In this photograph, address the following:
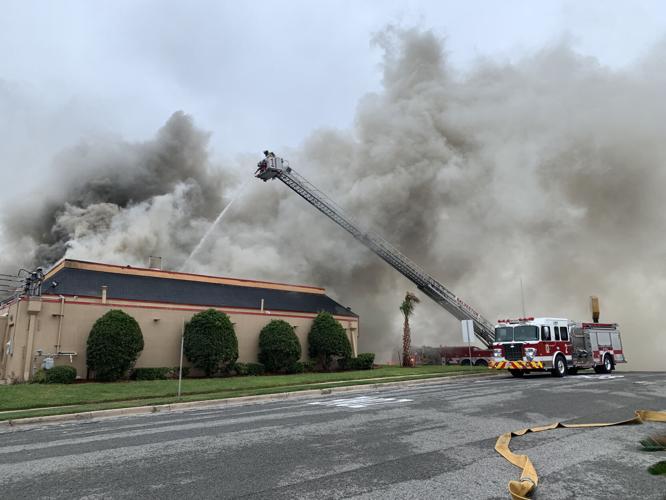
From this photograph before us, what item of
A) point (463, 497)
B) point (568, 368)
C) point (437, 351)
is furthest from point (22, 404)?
point (437, 351)

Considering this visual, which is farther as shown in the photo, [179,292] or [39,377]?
[179,292]

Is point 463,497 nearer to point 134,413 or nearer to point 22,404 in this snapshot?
point 134,413

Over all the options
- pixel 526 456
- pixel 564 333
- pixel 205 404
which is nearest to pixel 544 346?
pixel 564 333

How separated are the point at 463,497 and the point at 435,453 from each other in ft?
5.56

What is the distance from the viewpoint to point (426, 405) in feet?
35.1

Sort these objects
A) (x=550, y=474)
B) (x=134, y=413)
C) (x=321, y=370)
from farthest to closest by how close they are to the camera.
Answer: (x=321, y=370), (x=134, y=413), (x=550, y=474)

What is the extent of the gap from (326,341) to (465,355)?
10.9 metres

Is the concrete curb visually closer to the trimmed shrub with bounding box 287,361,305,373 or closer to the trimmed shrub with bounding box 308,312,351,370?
the trimmed shrub with bounding box 287,361,305,373

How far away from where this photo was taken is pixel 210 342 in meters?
23.2

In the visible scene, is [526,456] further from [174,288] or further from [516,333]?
[174,288]

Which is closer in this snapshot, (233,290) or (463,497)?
(463,497)

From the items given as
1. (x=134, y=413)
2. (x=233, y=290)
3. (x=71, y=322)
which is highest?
(x=233, y=290)

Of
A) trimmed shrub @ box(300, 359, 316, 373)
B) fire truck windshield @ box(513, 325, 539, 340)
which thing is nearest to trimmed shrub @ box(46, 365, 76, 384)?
trimmed shrub @ box(300, 359, 316, 373)

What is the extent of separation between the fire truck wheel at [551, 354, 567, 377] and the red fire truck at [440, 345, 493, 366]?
8.85 metres
